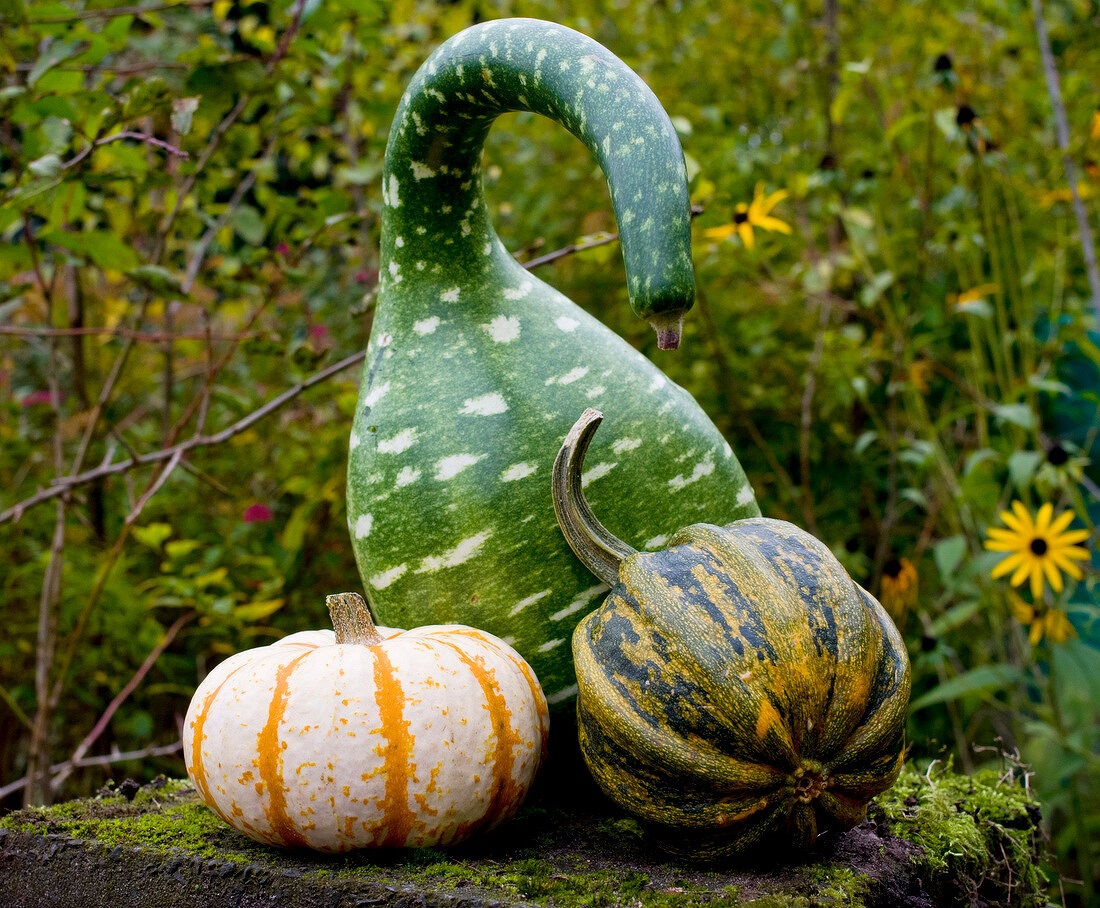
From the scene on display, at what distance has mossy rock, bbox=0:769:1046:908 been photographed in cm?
104

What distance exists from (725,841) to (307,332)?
2.54 m

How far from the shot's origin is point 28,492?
283cm

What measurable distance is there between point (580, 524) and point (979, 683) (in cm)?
146

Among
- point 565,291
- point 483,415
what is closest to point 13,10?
point 483,415

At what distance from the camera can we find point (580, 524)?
1.26 m

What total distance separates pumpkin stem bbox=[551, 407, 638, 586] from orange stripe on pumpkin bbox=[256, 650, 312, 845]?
43 cm

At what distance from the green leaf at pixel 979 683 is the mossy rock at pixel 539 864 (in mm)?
661

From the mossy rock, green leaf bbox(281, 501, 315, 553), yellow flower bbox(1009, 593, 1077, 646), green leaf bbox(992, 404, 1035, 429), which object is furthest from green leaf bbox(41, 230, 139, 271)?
yellow flower bbox(1009, 593, 1077, 646)

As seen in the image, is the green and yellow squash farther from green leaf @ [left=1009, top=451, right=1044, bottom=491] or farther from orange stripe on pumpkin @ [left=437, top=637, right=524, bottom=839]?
green leaf @ [left=1009, top=451, right=1044, bottom=491]

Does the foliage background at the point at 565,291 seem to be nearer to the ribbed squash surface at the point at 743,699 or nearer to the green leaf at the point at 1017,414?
the green leaf at the point at 1017,414

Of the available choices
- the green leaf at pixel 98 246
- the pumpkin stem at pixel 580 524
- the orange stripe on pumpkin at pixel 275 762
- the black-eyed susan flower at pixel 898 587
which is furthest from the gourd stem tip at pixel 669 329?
the black-eyed susan flower at pixel 898 587

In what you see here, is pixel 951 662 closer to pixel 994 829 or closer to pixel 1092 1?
pixel 994 829

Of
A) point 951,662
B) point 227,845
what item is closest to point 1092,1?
point 951,662

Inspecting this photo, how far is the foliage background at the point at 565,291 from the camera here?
2.10 meters
